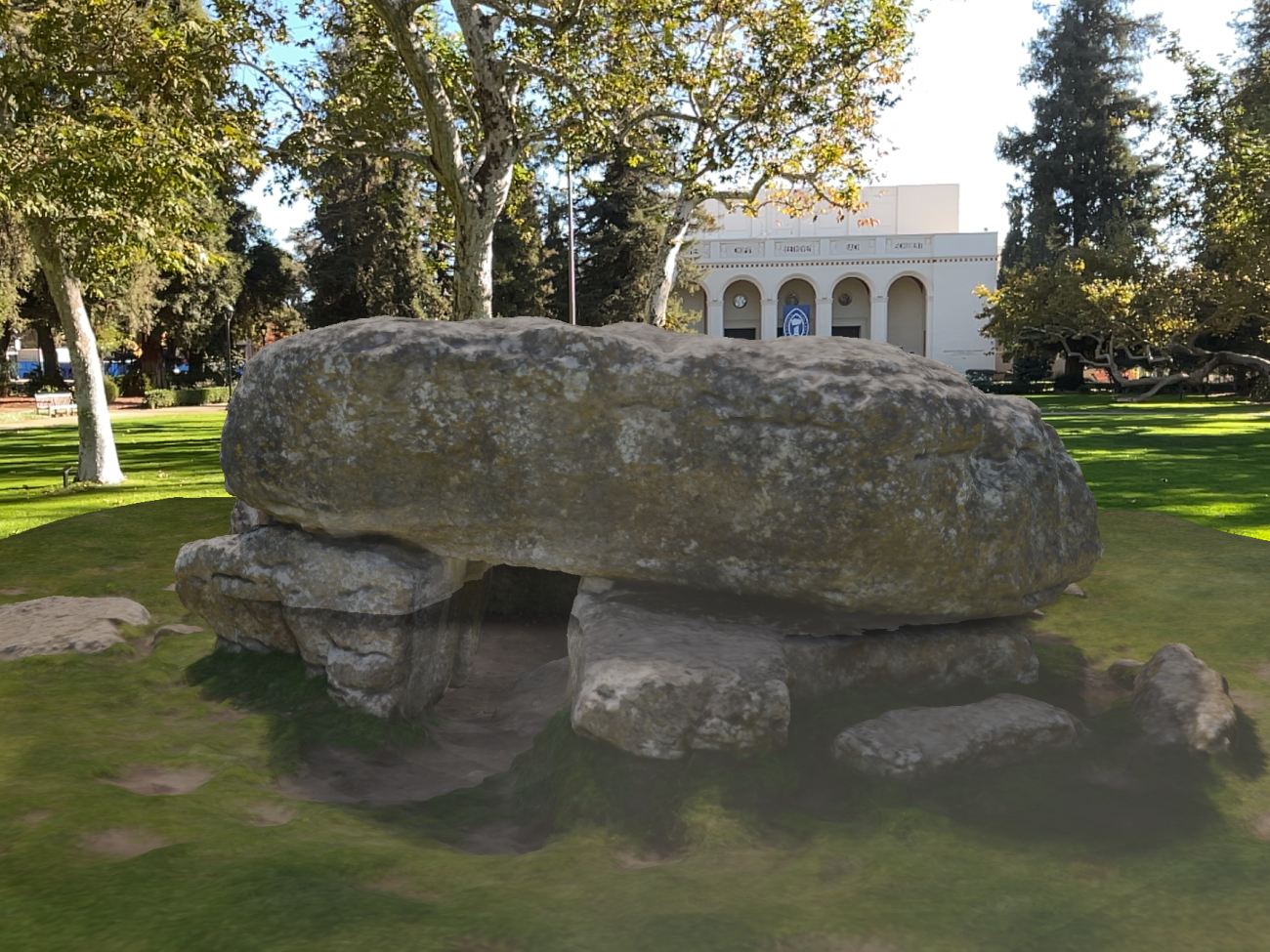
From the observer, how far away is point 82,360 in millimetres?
13328

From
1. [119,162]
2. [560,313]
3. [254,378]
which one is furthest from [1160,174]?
[254,378]

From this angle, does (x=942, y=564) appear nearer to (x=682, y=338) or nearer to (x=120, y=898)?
(x=682, y=338)

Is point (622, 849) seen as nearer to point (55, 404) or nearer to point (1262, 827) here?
point (1262, 827)

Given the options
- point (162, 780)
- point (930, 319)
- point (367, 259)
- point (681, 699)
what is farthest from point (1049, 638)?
point (930, 319)

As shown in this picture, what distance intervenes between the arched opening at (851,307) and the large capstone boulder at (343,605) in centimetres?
5753

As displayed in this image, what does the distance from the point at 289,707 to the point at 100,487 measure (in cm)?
1007

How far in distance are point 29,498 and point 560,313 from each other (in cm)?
3090

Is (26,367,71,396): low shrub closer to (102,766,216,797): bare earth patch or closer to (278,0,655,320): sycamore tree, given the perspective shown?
(278,0,655,320): sycamore tree

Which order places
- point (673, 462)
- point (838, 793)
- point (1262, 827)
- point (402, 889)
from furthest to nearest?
1. point (673, 462)
2. point (838, 793)
3. point (1262, 827)
4. point (402, 889)

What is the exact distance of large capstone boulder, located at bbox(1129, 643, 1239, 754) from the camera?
4.20 meters

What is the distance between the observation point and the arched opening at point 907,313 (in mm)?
60156

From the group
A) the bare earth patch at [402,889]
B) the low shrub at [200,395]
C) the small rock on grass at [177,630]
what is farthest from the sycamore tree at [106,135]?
the low shrub at [200,395]

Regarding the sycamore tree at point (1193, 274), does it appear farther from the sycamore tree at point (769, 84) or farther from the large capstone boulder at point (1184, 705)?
the large capstone boulder at point (1184, 705)

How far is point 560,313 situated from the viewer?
42344mm
